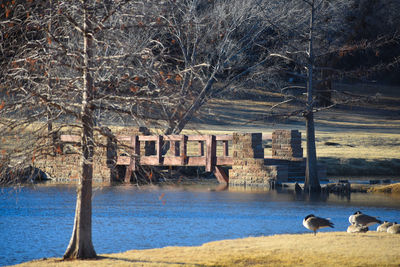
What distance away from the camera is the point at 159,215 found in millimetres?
20438

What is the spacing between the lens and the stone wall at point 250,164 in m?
29.3

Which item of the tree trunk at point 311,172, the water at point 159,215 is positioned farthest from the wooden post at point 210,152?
the tree trunk at point 311,172

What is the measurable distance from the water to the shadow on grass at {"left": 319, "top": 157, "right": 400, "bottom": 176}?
26.3ft

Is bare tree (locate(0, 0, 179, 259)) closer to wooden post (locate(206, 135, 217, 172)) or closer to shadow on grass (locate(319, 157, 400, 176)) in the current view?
wooden post (locate(206, 135, 217, 172))

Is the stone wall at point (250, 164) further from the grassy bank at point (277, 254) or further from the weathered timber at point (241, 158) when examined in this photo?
the grassy bank at point (277, 254)

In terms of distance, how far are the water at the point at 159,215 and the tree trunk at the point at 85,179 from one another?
1678 mm

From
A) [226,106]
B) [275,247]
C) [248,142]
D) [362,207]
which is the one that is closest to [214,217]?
[362,207]

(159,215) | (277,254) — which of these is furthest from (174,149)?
(277,254)

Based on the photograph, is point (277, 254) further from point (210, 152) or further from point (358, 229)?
point (210, 152)

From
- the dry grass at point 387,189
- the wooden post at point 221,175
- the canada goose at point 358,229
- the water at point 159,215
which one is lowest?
the water at point 159,215

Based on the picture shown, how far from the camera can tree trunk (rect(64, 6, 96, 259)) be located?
12172 mm

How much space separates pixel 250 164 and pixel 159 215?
9966 millimetres

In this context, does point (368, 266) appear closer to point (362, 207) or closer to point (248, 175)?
point (362, 207)

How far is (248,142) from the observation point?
29719 millimetres
